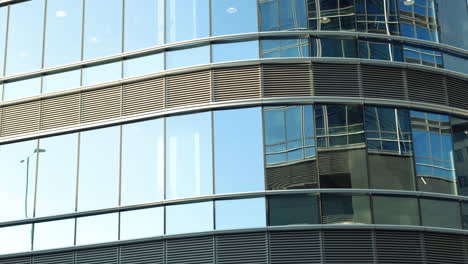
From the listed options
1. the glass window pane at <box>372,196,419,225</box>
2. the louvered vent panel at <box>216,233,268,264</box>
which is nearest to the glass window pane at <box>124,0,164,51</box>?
the louvered vent panel at <box>216,233,268,264</box>

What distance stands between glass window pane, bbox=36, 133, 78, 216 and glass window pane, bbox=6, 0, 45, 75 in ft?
9.25

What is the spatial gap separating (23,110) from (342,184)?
390 inches

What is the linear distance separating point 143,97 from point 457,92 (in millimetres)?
8875

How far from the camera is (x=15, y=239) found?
77.5ft

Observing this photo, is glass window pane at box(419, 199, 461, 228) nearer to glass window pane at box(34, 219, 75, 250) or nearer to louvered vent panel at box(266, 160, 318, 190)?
louvered vent panel at box(266, 160, 318, 190)

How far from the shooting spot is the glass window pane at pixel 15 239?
2345 centimetres

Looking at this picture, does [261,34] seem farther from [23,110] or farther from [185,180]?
[23,110]

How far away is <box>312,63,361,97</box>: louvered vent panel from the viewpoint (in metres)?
22.6

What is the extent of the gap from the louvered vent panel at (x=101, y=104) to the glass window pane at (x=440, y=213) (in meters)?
8.84

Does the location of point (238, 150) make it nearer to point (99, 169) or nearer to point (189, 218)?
point (189, 218)

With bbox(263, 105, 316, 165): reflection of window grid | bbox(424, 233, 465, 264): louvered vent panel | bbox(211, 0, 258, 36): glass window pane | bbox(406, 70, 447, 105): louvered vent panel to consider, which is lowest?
bbox(424, 233, 465, 264): louvered vent panel

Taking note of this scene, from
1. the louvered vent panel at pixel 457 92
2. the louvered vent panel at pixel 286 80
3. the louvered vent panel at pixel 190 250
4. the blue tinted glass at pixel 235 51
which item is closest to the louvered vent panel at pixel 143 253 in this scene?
the louvered vent panel at pixel 190 250

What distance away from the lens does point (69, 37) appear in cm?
2530

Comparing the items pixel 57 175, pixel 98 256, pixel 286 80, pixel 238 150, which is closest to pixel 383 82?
pixel 286 80
